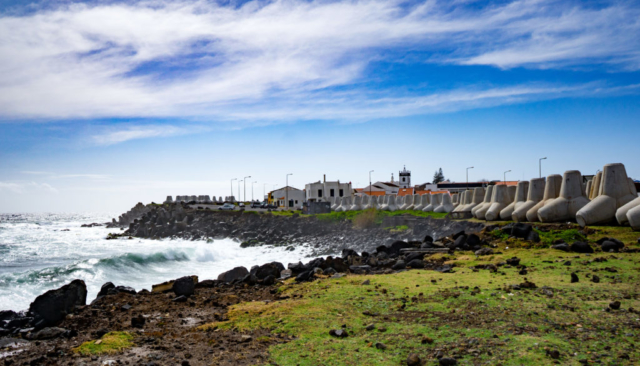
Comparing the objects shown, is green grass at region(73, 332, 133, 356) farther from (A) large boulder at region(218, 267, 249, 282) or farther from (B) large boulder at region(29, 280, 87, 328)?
(A) large boulder at region(218, 267, 249, 282)

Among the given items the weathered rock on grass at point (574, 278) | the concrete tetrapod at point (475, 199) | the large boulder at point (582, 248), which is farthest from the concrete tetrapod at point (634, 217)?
the concrete tetrapod at point (475, 199)

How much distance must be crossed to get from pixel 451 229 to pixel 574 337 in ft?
73.2

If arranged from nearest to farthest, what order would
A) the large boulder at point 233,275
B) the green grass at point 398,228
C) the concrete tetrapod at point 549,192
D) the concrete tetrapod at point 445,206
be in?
the large boulder at point 233,275
the concrete tetrapod at point 549,192
the green grass at point 398,228
the concrete tetrapod at point 445,206

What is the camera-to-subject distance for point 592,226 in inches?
700

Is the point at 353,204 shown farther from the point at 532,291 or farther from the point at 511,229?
the point at 532,291

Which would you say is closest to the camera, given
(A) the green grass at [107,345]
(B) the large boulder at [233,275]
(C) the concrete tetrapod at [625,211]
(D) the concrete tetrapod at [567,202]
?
(A) the green grass at [107,345]

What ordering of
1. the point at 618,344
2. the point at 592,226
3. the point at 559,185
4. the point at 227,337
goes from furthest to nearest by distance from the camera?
the point at 559,185, the point at 592,226, the point at 227,337, the point at 618,344

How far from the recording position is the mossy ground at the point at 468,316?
19.7 ft

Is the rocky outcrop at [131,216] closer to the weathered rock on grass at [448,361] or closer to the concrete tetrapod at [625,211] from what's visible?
the concrete tetrapod at [625,211]

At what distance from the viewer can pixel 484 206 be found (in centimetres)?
2859

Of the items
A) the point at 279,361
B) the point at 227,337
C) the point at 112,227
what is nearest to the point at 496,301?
the point at 279,361

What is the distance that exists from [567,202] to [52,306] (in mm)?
19893

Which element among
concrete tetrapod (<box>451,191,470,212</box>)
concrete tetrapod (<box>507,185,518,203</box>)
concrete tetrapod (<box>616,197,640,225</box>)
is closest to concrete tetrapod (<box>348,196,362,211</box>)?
concrete tetrapod (<box>451,191,470,212</box>)

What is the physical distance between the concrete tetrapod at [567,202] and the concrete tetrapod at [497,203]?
545cm
